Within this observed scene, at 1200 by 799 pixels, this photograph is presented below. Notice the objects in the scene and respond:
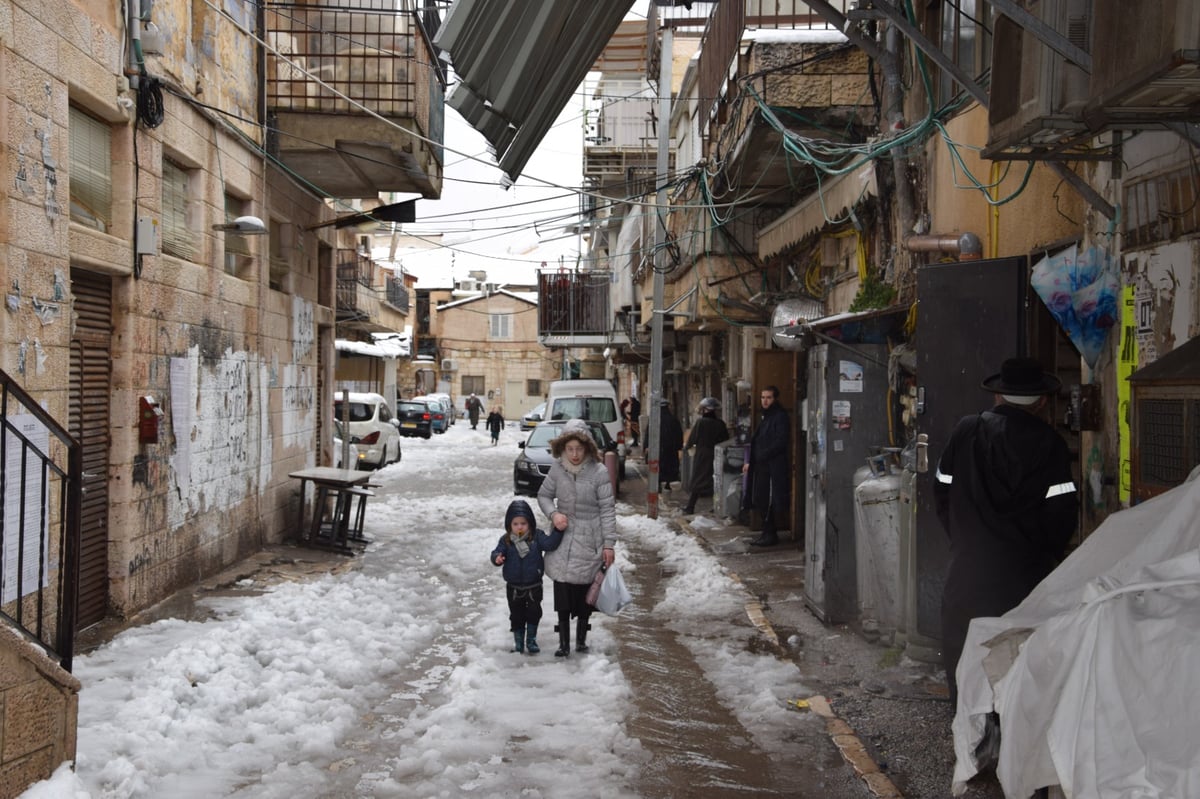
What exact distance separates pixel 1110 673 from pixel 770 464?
9406 mm

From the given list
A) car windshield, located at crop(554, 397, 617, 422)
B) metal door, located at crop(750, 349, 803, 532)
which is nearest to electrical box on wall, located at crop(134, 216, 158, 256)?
metal door, located at crop(750, 349, 803, 532)

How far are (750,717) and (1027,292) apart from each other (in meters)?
3.09

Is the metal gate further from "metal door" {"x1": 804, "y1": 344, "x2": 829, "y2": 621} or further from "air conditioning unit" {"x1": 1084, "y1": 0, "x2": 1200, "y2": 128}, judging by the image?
"air conditioning unit" {"x1": 1084, "y1": 0, "x2": 1200, "y2": 128}

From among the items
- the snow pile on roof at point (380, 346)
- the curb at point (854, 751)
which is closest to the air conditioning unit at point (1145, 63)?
the curb at point (854, 751)

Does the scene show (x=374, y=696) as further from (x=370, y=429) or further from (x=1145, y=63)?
(x=370, y=429)

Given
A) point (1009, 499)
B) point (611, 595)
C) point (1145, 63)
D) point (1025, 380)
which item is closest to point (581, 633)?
point (611, 595)

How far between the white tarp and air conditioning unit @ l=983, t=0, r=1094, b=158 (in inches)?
66.9

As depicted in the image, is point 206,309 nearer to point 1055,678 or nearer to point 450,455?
point 1055,678

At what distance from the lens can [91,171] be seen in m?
8.02

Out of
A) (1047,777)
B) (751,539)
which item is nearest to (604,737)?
(1047,777)

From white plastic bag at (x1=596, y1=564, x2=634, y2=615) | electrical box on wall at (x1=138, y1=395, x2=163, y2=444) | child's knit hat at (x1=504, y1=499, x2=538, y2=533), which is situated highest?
Result: electrical box on wall at (x1=138, y1=395, x2=163, y2=444)

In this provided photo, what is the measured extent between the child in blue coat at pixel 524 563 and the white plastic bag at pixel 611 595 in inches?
17.7

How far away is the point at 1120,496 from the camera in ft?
17.4

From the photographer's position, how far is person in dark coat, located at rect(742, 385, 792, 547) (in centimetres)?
1221
